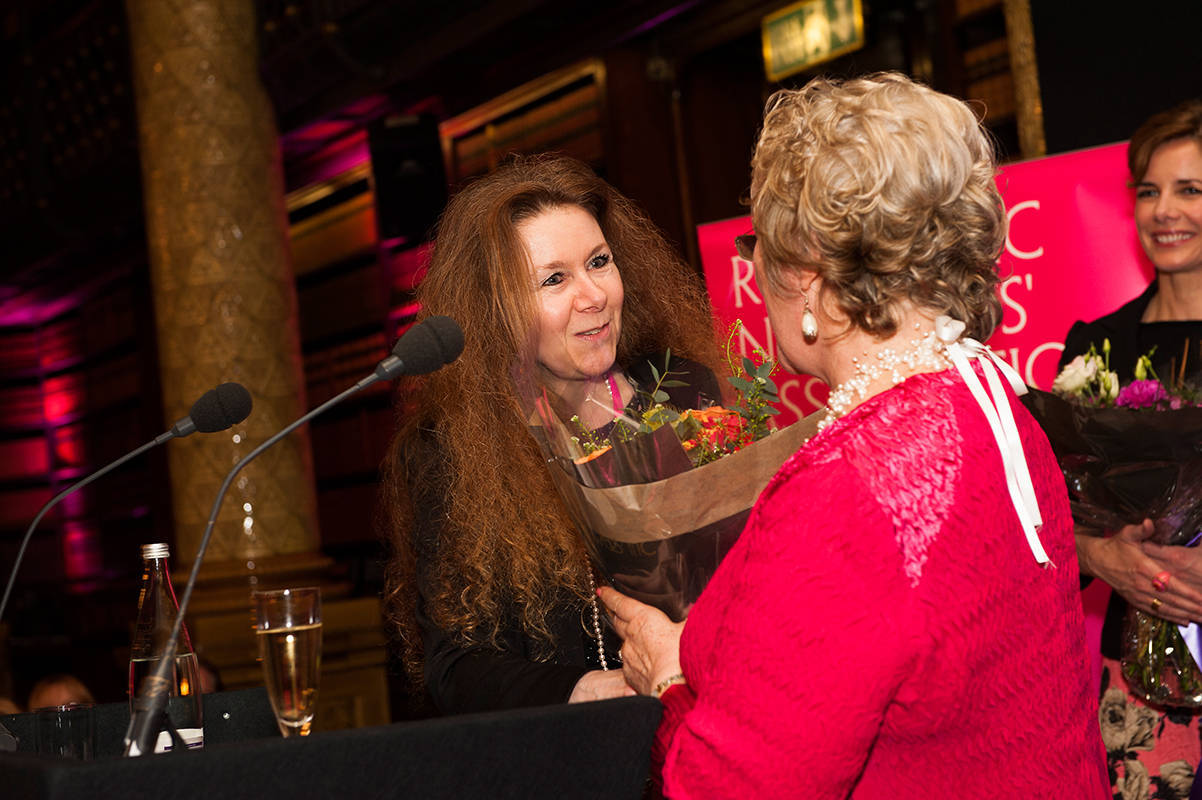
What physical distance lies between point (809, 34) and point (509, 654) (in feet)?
9.99

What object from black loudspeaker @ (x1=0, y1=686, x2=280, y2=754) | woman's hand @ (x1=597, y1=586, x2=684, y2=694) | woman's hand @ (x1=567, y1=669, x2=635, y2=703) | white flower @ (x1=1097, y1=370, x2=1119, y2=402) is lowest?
woman's hand @ (x1=567, y1=669, x2=635, y2=703)

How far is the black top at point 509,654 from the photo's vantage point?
5.07ft

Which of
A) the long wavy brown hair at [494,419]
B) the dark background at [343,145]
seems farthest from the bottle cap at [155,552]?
the dark background at [343,145]

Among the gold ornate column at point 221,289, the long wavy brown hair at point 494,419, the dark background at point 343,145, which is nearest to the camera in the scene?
the long wavy brown hair at point 494,419

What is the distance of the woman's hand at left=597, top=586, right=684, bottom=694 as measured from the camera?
1236 millimetres

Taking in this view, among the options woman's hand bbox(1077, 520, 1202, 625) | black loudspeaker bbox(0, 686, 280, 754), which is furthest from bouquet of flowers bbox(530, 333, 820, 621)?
woman's hand bbox(1077, 520, 1202, 625)

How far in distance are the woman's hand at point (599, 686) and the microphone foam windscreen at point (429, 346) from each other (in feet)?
1.66

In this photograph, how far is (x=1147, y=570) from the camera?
1995 mm

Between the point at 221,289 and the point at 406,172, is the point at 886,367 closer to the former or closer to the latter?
the point at 221,289

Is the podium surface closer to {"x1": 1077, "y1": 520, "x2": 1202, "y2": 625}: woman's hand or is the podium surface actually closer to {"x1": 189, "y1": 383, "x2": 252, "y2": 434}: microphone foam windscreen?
{"x1": 189, "y1": 383, "x2": 252, "y2": 434}: microphone foam windscreen

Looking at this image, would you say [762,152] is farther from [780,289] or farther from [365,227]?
[365,227]

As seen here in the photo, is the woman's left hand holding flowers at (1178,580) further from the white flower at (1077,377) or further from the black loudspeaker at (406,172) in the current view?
the black loudspeaker at (406,172)

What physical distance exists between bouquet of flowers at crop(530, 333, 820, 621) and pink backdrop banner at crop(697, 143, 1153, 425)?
147 centimetres

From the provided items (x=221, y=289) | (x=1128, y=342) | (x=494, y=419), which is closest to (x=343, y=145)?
(x=221, y=289)
